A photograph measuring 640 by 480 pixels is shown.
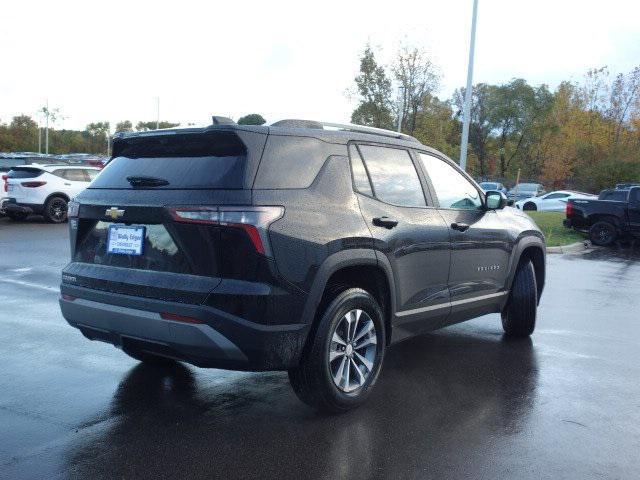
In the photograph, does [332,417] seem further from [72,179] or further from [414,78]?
[414,78]

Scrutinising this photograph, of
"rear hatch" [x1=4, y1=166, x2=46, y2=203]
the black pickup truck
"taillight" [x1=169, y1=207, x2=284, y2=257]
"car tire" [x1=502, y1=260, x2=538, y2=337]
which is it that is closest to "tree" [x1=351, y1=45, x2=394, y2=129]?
the black pickup truck

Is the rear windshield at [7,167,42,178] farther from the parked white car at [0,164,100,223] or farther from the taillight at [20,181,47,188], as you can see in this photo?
the taillight at [20,181,47,188]

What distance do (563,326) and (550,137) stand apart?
5569 cm

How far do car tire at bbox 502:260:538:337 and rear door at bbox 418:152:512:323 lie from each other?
1.38ft

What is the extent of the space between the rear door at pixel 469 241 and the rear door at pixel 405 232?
178mm

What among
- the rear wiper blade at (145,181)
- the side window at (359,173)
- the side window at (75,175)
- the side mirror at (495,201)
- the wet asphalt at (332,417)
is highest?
the side window at (359,173)

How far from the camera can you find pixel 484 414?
4465 millimetres

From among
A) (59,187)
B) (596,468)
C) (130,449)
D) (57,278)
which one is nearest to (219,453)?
(130,449)

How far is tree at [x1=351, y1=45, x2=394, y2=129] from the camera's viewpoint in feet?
104

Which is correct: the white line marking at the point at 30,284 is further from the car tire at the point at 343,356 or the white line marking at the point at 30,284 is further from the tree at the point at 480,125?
the tree at the point at 480,125

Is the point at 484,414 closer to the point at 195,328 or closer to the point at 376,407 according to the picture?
the point at 376,407

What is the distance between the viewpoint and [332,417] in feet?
→ 14.2

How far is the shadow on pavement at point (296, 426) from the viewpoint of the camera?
141 inches

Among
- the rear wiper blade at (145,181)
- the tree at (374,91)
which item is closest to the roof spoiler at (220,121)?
the rear wiper blade at (145,181)
